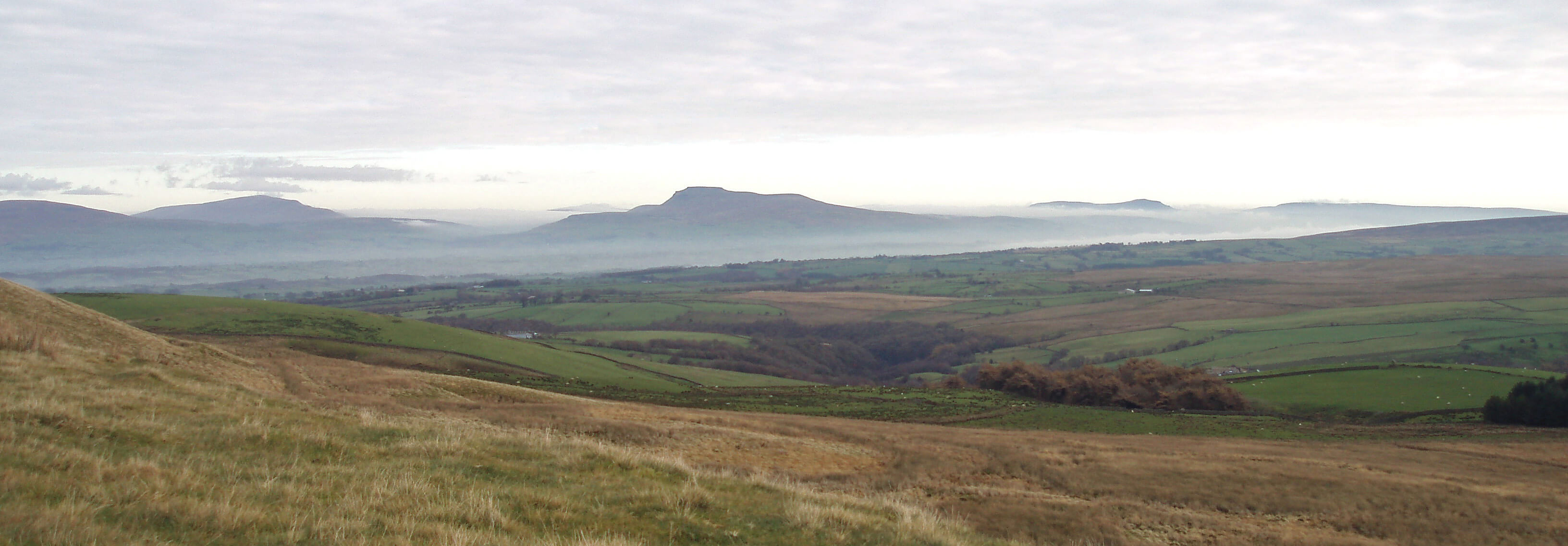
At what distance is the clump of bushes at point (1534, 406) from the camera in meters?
40.3

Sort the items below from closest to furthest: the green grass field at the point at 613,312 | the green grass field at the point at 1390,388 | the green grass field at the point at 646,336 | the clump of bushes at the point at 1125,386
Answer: the green grass field at the point at 1390,388, the clump of bushes at the point at 1125,386, the green grass field at the point at 646,336, the green grass field at the point at 613,312

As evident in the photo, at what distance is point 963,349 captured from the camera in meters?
112

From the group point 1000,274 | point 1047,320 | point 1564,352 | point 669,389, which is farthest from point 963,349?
point 1000,274

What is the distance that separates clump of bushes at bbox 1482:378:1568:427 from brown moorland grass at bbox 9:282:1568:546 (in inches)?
296

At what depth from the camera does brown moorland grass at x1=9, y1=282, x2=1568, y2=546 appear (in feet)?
30.2

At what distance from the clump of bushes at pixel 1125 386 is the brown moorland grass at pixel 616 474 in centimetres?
1792

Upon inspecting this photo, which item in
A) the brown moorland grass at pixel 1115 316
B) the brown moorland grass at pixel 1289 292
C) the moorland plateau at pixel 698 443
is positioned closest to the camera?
the moorland plateau at pixel 698 443

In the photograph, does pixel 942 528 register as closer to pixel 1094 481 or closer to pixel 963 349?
pixel 1094 481

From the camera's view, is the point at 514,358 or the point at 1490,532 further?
the point at 514,358

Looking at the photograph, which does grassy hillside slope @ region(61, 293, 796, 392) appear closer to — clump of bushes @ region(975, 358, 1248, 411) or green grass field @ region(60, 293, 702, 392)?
green grass field @ region(60, 293, 702, 392)

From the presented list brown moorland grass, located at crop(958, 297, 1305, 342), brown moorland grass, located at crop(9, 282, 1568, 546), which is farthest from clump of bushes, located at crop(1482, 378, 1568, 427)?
brown moorland grass, located at crop(958, 297, 1305, 342)

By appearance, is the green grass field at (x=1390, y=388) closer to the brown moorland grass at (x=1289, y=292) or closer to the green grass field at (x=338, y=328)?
the green grass field at (x=338, y=328)

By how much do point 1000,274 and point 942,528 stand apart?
630ft

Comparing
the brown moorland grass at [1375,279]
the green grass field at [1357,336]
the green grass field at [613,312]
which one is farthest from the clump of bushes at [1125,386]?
the green grass field at [613,312]
